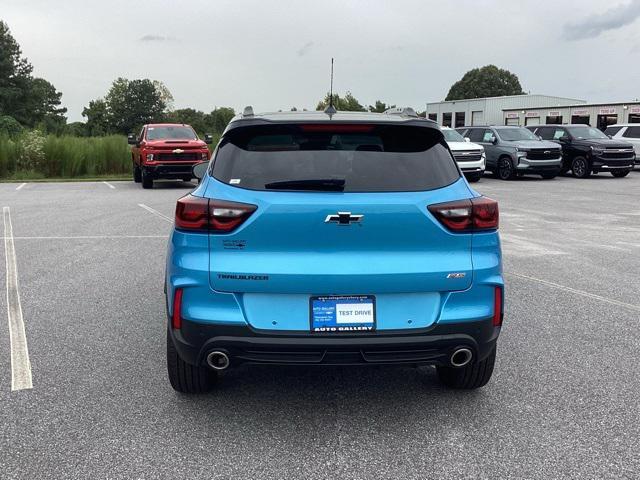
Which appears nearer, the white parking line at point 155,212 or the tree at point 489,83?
the white parking line at point 155,212

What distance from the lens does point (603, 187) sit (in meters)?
19.6

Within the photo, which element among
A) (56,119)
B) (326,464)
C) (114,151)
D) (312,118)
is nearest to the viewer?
(326,464)

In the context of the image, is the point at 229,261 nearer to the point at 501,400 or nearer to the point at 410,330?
the point at 410,330

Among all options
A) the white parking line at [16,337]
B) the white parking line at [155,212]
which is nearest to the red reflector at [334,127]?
the white parking line at [16,337]

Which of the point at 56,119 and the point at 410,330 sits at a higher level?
the point at 56,119

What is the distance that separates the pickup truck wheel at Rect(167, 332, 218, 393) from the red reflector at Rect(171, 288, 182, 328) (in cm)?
33

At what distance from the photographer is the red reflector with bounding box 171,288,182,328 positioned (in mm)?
3189

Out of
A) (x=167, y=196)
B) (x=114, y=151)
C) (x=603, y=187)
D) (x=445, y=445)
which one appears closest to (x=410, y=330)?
(x=445, y=445)

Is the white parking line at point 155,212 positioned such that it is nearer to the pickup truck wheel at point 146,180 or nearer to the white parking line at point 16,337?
the white parking line at point 16,337

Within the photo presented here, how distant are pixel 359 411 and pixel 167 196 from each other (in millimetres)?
14236

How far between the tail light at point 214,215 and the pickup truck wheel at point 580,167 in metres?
23.0

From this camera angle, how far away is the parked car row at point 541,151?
2169 centimetres

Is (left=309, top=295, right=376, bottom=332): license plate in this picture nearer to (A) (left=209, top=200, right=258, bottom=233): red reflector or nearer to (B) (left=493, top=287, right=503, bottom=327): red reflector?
(A) (left=209, top=200, right=258, bottom=233): red reflector

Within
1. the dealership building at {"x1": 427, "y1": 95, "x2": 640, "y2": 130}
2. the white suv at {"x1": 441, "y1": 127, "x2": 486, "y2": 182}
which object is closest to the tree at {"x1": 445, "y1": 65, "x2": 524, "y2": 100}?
the dealership building at {"x1": 427, "y1": 95, "x2": 640, "y2": 130}
